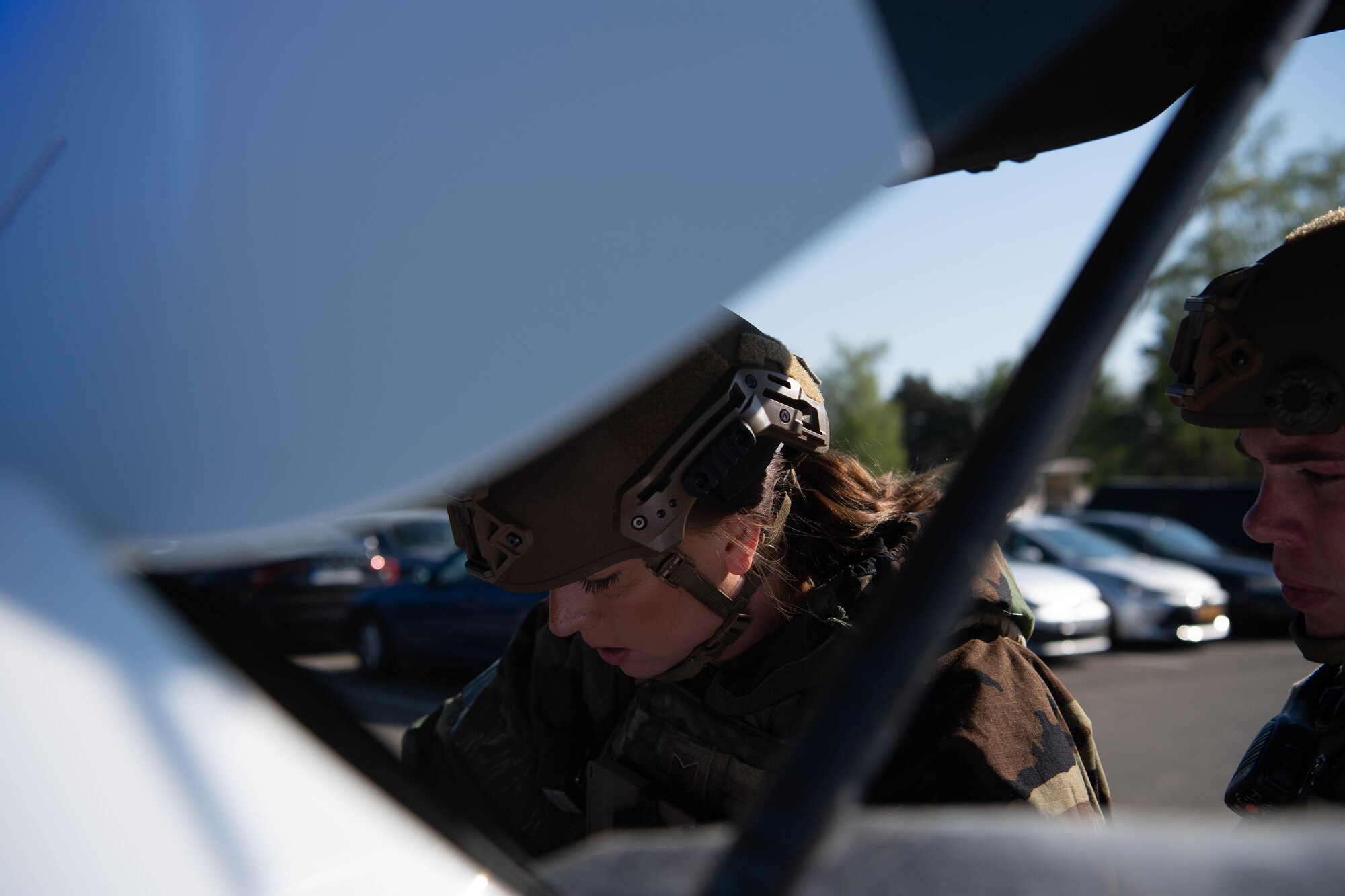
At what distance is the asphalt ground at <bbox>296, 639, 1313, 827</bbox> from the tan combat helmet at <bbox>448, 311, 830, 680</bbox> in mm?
649

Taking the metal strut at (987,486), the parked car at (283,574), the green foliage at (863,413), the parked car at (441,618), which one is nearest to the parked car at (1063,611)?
the parked car at (441,618)

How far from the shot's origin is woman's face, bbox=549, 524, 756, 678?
5.63 feet

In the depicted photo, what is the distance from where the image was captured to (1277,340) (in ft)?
5.12

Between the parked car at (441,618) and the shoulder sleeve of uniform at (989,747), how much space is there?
155 centimetres

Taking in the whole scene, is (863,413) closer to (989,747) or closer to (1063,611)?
(989,747)

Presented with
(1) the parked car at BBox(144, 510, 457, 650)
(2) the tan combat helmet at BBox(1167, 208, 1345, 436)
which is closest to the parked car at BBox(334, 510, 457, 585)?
(1) the parked car at BBox(144, 510, 457, 650)

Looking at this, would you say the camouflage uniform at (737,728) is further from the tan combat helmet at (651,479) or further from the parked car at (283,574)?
the parked car at (283,574)

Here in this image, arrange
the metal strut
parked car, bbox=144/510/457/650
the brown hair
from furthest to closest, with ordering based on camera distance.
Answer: the brown hair, parked car, bbox=144/510/457/650, the metal strut

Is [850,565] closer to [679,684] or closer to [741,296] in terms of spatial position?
[679,684]

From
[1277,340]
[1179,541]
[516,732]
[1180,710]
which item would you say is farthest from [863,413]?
[1179,541]

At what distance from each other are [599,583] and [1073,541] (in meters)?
11.0

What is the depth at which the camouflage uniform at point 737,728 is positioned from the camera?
1.48 metres

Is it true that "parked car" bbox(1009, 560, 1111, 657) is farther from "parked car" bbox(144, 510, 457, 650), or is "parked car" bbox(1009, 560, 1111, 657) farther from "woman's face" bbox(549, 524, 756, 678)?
"parked car" bbox(144, 510, 457, 650)

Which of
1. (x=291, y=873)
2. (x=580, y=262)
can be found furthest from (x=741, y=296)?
(x=291, y=873)
